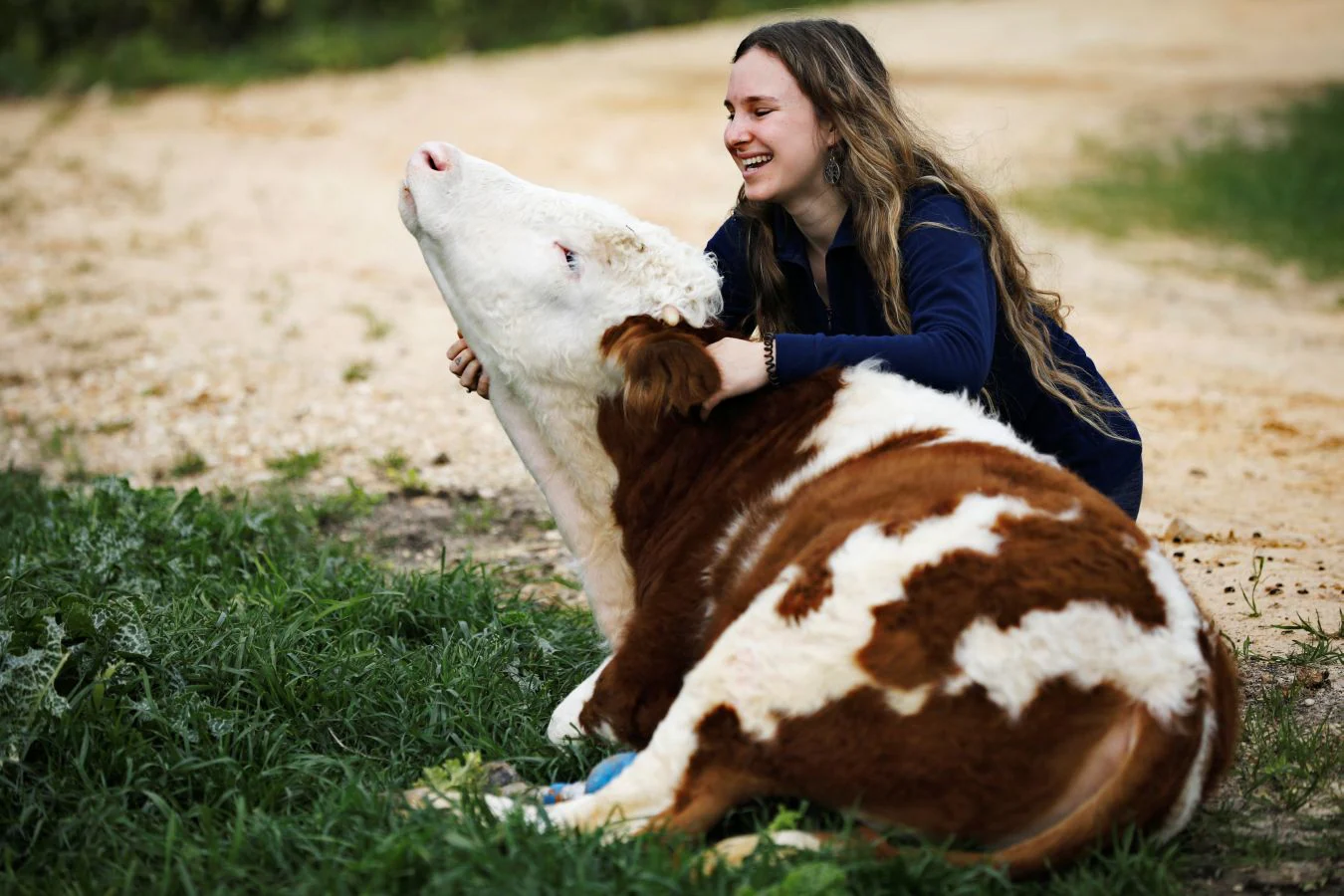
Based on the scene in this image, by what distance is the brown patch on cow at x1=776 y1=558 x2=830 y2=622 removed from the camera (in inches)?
106

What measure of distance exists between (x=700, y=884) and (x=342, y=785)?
933 millimetres

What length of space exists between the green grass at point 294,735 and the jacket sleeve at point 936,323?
107 cm

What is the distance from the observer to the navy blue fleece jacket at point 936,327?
3258 mm

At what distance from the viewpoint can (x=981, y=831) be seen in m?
2.64

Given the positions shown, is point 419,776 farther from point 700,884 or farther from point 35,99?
point 35,99

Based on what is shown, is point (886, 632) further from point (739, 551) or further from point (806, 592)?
point (739, 551)

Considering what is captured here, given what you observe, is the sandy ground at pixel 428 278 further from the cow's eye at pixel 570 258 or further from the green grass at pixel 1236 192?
the cow's eye at pixel 570 258

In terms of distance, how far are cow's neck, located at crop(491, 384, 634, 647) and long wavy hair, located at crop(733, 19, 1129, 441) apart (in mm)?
739

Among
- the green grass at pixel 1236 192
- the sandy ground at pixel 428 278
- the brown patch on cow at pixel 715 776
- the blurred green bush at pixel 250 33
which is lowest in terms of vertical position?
the green grass at pixel 1236 192

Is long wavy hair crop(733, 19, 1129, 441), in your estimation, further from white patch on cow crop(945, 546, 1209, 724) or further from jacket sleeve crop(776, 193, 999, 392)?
white patch on cow crop(945, 546, 1209, 724)

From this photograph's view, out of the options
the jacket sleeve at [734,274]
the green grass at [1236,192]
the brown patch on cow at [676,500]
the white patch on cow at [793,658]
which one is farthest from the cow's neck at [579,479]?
the green grass at [1236,192]

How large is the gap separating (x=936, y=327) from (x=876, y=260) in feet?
1.16

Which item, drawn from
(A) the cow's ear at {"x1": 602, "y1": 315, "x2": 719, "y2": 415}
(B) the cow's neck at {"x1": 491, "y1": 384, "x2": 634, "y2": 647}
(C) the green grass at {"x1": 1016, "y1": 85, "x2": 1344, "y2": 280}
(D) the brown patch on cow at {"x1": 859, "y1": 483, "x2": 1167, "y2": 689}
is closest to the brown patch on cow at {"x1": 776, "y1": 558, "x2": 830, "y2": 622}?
(D) the brown patch on cow at {"x1": 859, "y1": 483, "x2": 1167, "y2": 689}

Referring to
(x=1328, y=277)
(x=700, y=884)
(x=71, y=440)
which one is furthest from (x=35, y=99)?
(x=700, y=884)
